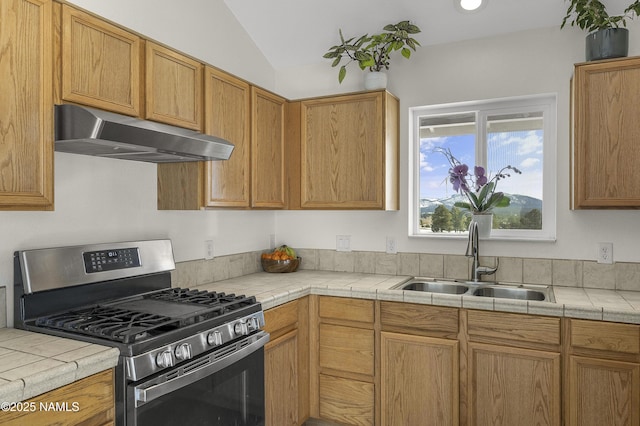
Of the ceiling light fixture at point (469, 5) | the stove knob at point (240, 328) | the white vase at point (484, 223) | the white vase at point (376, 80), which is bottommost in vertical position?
the stove knob at point (240, 328)

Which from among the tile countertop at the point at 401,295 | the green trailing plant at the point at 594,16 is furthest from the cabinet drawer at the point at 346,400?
the green trailing plant at the point at 594,16

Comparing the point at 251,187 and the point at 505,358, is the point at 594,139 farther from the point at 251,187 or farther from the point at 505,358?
the point at 251,187

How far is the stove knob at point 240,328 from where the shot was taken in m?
1.93

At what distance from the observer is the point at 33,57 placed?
1554 mm

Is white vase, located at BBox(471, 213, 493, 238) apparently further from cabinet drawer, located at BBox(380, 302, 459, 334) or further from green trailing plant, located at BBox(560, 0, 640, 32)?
green trailing plant, located at BBox(560, 0, 640, 32)

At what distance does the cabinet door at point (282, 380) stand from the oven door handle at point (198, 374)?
252 mm


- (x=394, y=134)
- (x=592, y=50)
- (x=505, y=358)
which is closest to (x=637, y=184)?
(x=592, y=50)

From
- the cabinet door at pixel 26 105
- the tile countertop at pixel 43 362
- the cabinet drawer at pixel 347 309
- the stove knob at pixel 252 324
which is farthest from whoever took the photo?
the cabinet drawer at pixel 347 309

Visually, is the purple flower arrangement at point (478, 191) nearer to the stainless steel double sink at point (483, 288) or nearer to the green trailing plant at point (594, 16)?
the stainless steel double sink at point (483, 288)

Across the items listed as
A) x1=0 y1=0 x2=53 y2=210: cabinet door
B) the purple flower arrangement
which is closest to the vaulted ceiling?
the purple flower arrangement

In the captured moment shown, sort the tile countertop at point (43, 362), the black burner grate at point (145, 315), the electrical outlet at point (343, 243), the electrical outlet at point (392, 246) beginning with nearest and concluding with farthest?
the tile countertop at point (43, 362) → the black burner grate at point (145, 315) → the electrical outlet at point (392, 246) → the electrical outlet at point (343, 243)

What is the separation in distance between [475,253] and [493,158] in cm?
67

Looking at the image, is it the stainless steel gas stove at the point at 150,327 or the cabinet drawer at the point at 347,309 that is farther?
the cabinet drawer at the point at 347,309

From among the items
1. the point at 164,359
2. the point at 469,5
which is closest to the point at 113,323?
the point at 164,359
